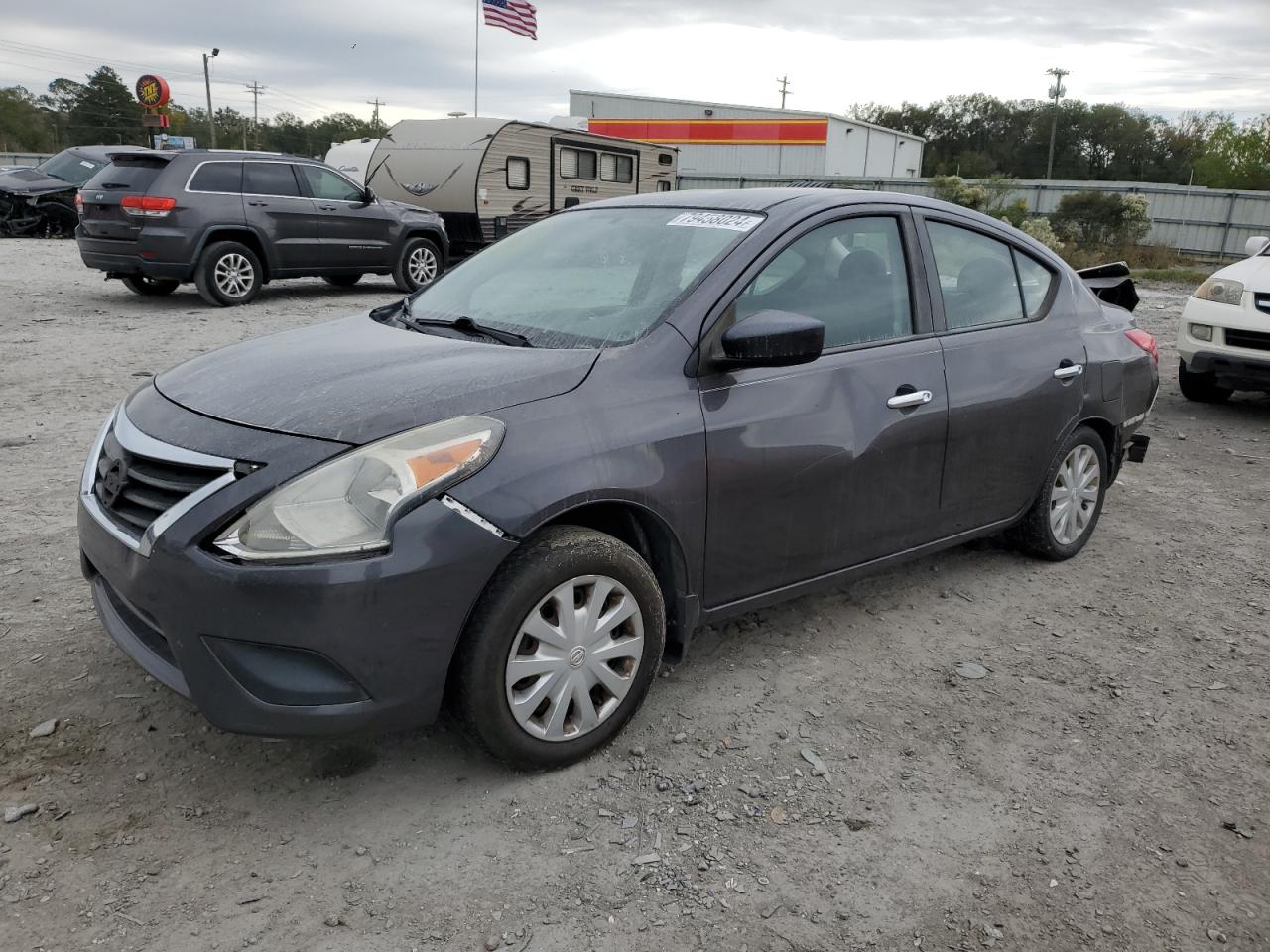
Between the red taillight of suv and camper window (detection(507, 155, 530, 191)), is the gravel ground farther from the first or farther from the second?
camper window (detection(507, 155, 530, 191))

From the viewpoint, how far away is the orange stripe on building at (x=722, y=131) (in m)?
38.4

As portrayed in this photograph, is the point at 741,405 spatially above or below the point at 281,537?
above

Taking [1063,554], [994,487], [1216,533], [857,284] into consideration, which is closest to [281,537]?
[857,284]

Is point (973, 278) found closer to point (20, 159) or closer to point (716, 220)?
point (716, 220)

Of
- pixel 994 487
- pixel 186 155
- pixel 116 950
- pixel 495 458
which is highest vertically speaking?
pixel 186 155

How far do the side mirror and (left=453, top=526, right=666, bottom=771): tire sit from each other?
2.21 feet

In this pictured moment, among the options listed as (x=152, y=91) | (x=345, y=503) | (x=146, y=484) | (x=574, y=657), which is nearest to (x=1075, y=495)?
(x=574, y=657)

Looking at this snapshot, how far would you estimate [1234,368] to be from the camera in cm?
763

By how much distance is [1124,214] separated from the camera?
2369 cm

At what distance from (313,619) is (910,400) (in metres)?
2.21

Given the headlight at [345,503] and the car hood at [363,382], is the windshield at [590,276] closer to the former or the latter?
the car hood at [363,382]

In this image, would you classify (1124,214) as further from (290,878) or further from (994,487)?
(290,878)

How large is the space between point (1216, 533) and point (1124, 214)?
2146 centimetres

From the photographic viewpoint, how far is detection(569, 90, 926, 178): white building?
3856 centimetres
